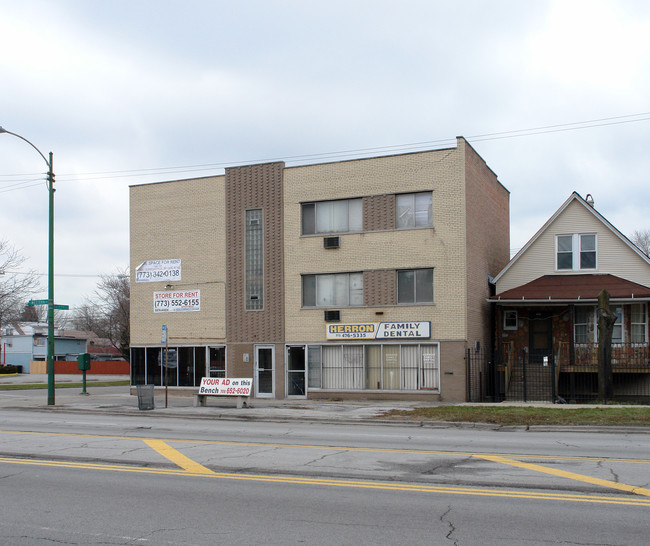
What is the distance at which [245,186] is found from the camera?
3000 centimetres

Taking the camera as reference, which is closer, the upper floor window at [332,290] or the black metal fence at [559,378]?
the black metal fence at [559,378]

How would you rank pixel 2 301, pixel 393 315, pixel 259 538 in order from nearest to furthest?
pixel 259 538 → pixel 393 315 → pixel 2 301

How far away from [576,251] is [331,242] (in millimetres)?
10220

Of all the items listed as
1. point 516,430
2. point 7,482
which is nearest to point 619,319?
point 516,430

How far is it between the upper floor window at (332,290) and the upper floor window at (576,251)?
8.62m

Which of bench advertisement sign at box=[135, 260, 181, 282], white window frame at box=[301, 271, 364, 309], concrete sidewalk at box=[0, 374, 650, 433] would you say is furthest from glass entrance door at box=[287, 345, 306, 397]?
bench advertisement sign at box=[135, 260, 181, 282]

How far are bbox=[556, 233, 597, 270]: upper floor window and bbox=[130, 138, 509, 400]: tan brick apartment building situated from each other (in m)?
2.91

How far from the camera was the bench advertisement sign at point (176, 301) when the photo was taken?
30828mm

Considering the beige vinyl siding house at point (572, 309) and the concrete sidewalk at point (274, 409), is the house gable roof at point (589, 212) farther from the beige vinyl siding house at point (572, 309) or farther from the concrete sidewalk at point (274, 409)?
the concrete sidewalk at point (274, 409)

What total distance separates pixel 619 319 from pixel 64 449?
21.9 meters

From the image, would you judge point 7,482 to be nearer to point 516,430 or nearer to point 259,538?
point 259,538

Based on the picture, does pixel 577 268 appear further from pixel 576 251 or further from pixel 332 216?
pixel 332 216

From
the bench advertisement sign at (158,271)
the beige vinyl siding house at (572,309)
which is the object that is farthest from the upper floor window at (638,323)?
the bench advertisement sign at (158,271)

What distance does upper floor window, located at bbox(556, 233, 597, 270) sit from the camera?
95.4 ft
